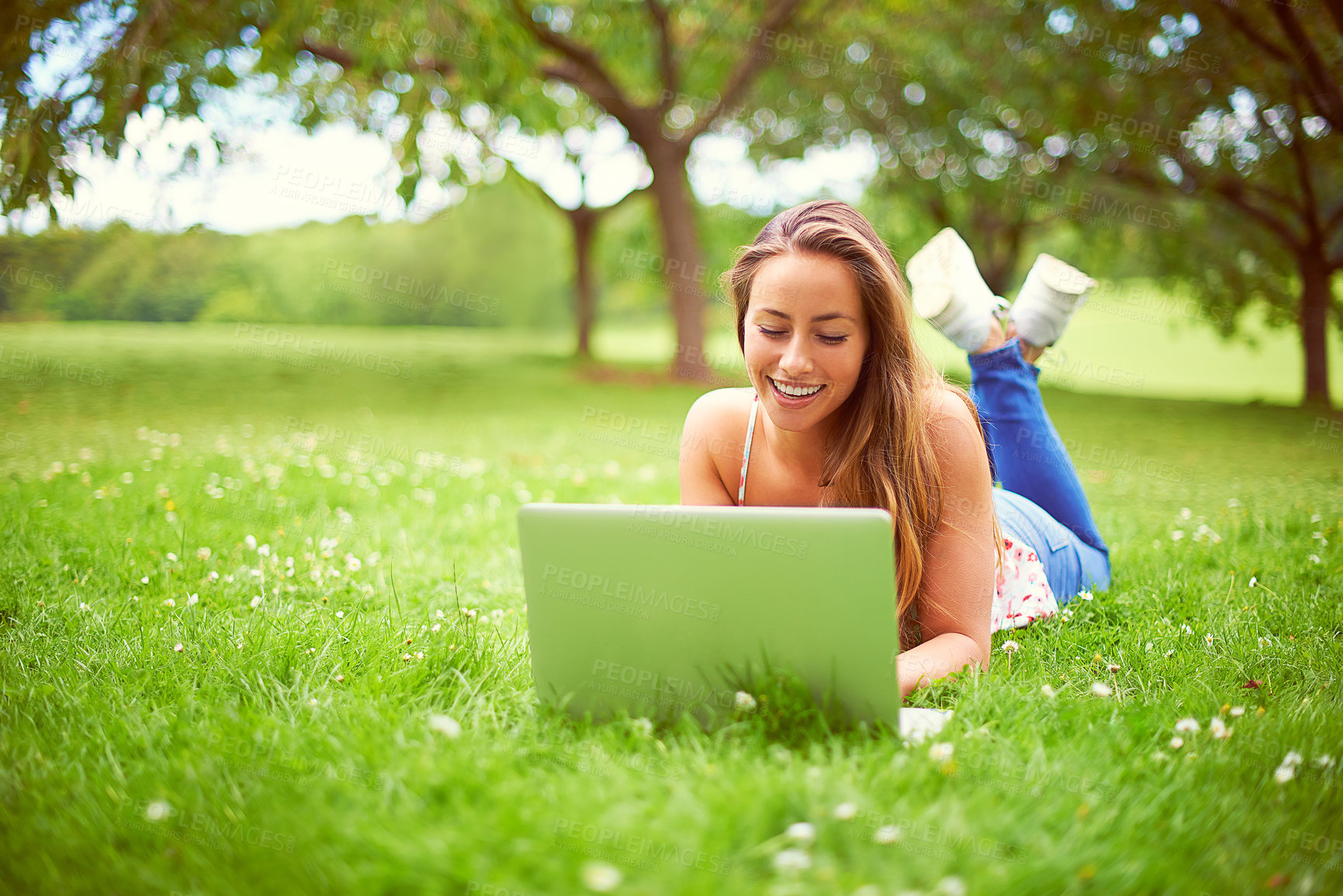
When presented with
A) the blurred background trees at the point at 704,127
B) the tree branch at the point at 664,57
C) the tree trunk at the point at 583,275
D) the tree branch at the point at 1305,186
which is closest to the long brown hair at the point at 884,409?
the blurred background trees at the point at 704,127

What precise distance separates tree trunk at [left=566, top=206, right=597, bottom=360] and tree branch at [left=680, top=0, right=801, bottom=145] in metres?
5.16

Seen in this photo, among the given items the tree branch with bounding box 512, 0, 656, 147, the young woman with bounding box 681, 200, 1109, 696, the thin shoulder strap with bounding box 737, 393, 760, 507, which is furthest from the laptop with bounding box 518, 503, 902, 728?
the tree branch with bounding box 512, 0, 656, 147

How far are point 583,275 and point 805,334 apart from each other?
53.3 feet

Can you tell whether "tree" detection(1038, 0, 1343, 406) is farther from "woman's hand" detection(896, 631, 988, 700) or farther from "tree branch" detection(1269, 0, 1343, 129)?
"woman's hand" detection(896, 631, 988, 700)

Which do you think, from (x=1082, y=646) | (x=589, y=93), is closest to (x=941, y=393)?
(x=1082, y=646)

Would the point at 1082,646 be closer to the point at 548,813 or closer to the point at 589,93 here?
the point at 548,813

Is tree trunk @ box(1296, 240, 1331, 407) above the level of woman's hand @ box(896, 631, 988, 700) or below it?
above

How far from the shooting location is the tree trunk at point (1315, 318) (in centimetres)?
1224

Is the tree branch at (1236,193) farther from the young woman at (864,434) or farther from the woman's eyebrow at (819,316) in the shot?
the woman's eyebrow at (819,316)

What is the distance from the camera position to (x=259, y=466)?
573 centimetres

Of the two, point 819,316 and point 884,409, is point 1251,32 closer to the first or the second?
point 884,409

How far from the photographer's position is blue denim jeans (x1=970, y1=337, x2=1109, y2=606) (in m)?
3.46

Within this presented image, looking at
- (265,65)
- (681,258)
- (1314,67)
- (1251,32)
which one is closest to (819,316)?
(265,65)

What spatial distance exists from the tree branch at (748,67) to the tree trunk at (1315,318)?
312 inches
